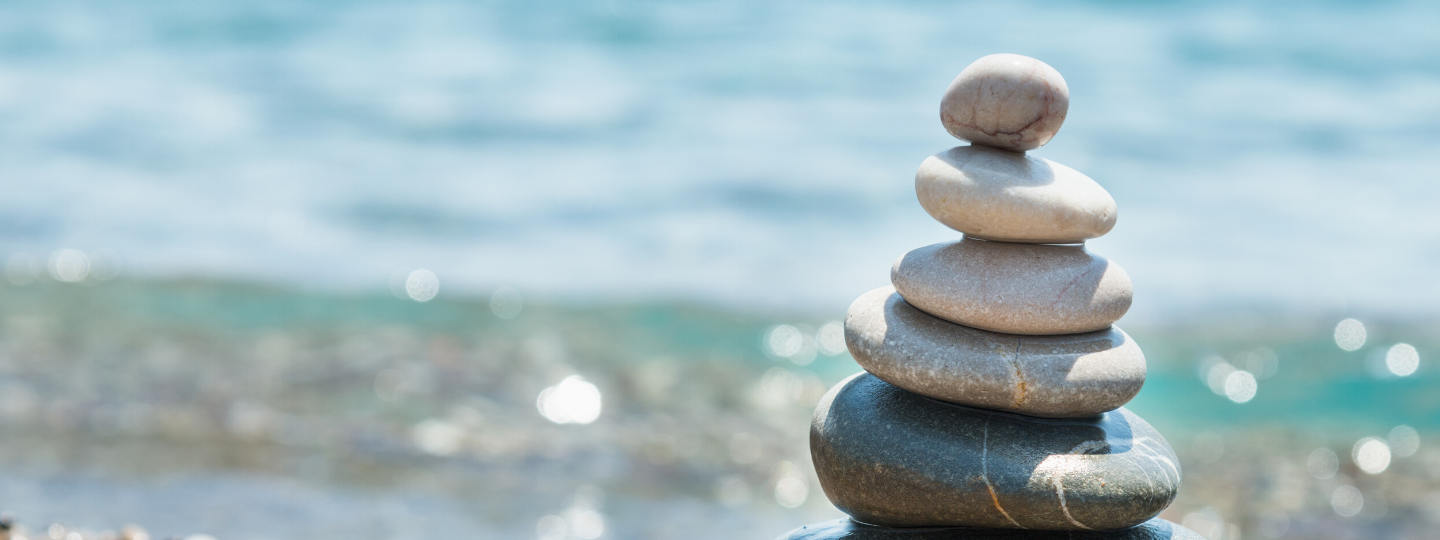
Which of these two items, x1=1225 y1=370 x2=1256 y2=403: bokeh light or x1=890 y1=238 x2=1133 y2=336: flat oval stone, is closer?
x1=890 y1=238 x2=1133 y2=336: flat oval stone

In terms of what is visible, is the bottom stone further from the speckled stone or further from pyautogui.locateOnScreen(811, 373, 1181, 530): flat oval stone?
the speckled stone

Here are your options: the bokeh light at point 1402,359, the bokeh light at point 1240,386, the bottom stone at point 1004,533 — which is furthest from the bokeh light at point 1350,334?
the bottom stone at point 1004,533

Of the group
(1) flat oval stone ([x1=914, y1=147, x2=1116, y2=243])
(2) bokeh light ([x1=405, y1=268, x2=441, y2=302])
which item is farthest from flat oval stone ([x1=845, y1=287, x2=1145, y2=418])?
(2) bokeh light ([x1=405, y1=268, x2=441, y2=302])

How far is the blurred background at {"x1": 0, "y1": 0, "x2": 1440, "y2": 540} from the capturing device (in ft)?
18.6

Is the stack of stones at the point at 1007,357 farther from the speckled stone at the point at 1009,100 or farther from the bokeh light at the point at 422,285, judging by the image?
the bokeh light at the point at 422,285

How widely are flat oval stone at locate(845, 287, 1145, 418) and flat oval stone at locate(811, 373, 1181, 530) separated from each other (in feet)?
Answer: 0.20

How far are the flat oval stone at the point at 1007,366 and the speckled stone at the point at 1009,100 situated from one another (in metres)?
0.48

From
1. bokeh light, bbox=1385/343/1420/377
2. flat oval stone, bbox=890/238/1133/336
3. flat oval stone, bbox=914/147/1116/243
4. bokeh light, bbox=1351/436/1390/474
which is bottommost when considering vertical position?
bokeh light, bbox=1351/436/1390/474

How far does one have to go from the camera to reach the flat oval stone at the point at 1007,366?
2.72 meters

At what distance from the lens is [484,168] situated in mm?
12195

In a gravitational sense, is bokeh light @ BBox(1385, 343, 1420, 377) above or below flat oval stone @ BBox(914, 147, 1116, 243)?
below

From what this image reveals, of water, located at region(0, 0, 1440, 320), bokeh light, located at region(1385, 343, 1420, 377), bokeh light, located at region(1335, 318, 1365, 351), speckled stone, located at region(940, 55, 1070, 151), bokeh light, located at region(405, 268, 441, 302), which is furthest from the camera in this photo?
water, located at region(0, 0, 1440, 320)

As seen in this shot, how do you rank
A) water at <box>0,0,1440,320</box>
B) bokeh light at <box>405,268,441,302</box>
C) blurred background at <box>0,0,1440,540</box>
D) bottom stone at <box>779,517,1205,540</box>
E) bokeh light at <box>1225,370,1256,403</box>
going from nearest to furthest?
bottom stone at <box>779,517,1205,540</box>, blurred background at <box>0,0,1440,540</box>, bokeh light at <box>1225,370,1256,403</box>, bokeh light at <box>405,268,441,302</box>, water at <box>0,0,1440,320</box>

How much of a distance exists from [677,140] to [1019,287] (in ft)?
33.4
